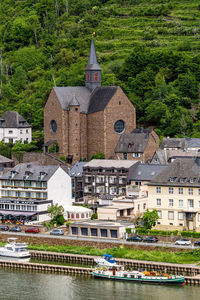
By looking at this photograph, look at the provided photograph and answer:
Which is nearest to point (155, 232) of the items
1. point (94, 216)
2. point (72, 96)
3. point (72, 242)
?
point (72, 242)

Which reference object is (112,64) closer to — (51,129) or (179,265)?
(51,129)

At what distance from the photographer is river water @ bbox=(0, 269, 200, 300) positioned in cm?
6266

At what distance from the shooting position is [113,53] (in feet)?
449

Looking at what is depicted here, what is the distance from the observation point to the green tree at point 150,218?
256ft

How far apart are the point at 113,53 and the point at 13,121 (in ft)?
98.9

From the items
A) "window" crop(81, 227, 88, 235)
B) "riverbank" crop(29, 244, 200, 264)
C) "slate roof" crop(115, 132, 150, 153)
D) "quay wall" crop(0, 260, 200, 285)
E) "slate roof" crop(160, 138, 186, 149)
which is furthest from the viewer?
"slate roof" crop(160, 138, 186, 149)

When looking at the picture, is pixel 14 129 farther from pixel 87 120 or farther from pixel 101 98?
pixel 101 98

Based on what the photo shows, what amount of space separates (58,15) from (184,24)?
28.4 meters

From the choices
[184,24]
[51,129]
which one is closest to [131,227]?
[51,129]

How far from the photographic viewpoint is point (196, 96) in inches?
4564

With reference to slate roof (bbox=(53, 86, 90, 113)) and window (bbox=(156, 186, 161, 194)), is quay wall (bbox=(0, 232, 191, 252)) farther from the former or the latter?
slate roof (bbox=(53, 86, 90, 113))

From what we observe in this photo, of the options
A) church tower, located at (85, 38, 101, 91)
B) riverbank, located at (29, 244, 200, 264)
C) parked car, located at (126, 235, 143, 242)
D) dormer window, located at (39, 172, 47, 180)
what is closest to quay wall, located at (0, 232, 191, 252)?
riverbank, located at (29, 244, 200, 264)

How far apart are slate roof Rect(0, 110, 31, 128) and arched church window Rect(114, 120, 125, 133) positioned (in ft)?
46.1

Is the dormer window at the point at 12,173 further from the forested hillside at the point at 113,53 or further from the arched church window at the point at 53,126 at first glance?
the forested hillside at the point at 113,53
